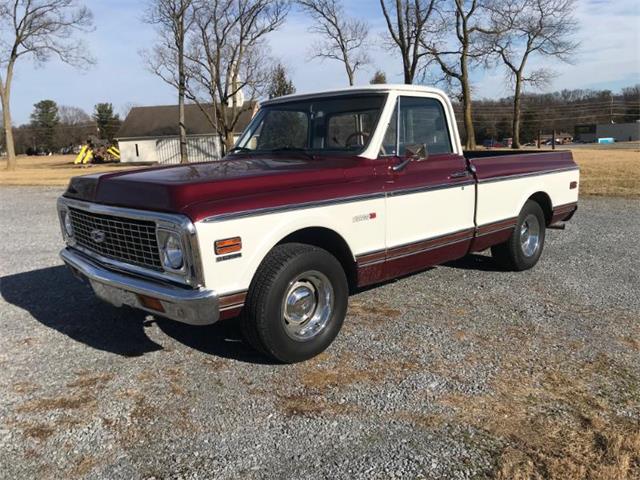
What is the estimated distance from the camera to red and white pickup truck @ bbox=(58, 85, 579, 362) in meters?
3.25

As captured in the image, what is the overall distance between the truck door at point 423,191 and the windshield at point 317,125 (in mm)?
222

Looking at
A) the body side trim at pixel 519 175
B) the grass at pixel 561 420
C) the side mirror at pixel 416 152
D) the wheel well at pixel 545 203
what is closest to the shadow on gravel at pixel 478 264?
the wheel well at pixel 545 203

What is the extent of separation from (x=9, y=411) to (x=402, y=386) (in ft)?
7.82

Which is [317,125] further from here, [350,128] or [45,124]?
[45,124]

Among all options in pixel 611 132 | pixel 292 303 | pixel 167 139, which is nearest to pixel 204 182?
pixel 292 303

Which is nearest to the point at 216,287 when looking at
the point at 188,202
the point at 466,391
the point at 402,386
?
the point at 188,202

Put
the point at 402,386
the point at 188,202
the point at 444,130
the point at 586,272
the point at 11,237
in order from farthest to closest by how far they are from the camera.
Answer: the point at 11,237
the point at 586,272
the point at 444,130
the point at 402,386
the point at 188,202

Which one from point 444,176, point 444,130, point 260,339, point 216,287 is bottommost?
point 260,339

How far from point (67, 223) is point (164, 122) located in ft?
171

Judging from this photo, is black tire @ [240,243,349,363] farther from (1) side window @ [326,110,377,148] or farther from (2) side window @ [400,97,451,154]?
(2) side window @ [400,97,451,154]

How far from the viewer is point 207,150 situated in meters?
50.5

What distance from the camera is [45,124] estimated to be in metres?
96.4

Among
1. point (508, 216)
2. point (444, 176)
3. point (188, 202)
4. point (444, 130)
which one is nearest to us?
point (188, 202)

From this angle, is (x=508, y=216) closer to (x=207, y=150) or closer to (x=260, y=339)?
(x=260, y=339)
